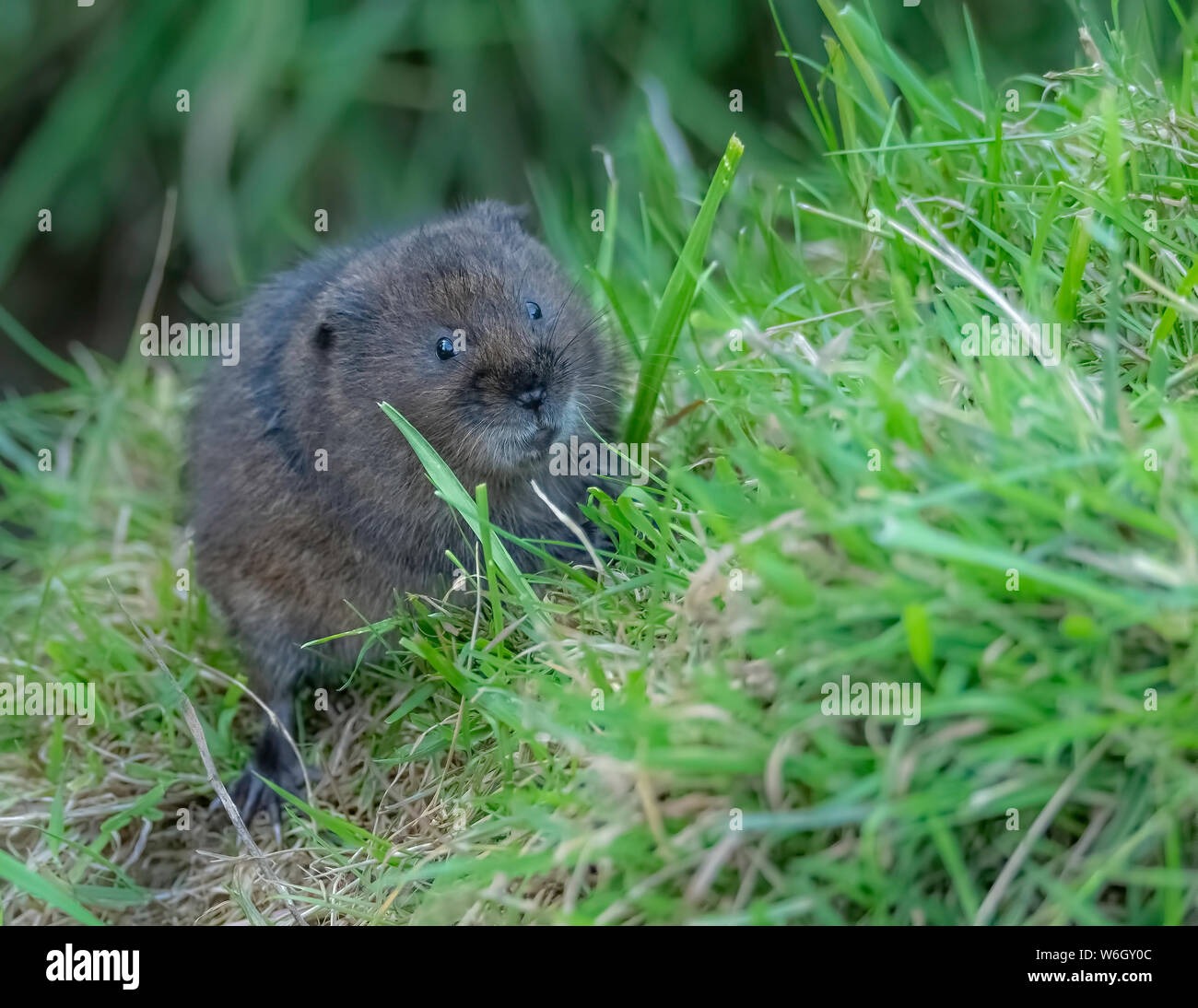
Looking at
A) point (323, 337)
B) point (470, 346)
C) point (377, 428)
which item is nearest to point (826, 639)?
point (470, 346)

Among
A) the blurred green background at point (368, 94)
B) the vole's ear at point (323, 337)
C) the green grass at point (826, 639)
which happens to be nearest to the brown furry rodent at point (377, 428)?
the vole's ear at point (323, 337)

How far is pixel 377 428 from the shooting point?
12.3ft

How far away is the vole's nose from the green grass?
1.24ft

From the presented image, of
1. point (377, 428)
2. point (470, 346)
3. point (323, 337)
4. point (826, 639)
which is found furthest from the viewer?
point (323, 337)

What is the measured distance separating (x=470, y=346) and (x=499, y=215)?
739mm

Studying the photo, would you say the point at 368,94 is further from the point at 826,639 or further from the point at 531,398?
the point at 826,639

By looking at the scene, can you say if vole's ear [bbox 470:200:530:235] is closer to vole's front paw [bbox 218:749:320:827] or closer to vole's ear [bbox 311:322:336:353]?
vole's ear [bbox 311:322:336:353]

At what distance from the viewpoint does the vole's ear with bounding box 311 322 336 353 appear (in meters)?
3.84

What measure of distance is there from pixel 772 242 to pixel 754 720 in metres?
2.13

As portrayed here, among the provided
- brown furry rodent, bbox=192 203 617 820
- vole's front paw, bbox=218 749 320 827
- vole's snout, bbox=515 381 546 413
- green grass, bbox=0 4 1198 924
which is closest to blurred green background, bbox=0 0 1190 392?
green grass, bbox=0 4 1198 924

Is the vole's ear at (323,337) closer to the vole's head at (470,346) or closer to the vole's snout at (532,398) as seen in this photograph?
the vole's head at (470,346)

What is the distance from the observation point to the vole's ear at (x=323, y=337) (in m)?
3.84

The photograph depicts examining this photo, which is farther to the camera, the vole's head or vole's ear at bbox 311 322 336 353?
vole's ear at bbox 311 322 336 353

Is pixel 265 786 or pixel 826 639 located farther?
pixel 265 786
